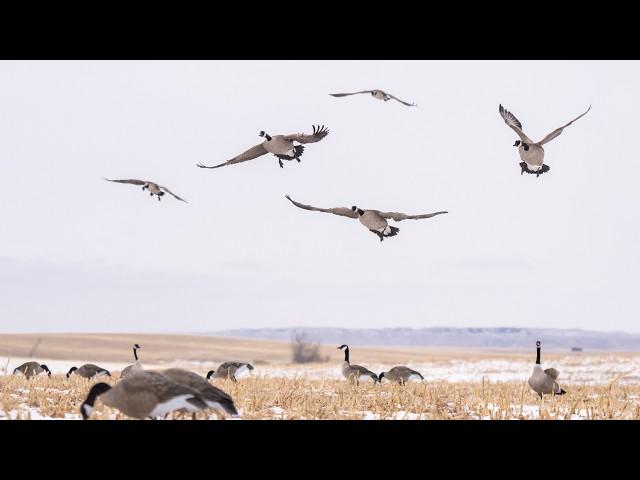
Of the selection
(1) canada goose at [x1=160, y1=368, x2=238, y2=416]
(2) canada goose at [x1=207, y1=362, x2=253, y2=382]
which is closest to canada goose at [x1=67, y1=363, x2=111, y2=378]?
(2) canada goose at [x1=207, y1=362, x2=253, y2=382]

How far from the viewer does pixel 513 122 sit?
1803cm

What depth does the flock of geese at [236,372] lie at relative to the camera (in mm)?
8039

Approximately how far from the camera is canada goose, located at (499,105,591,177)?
16.8 metres

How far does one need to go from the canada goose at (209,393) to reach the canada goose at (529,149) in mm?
10252

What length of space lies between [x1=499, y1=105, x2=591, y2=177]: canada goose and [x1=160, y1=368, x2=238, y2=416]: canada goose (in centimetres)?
1025

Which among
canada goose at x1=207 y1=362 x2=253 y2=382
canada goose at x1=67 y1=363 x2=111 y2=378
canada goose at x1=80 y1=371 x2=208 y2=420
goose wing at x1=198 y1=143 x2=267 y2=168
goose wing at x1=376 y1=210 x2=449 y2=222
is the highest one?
goose wing at x1=198 y1=143 x2=267 y2=168

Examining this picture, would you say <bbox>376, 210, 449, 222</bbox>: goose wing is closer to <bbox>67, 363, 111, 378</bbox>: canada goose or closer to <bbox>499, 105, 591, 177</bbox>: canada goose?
<bbox>499, 105, 591, 177</bbox>: canada goose

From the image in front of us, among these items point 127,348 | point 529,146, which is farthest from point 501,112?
point 127,348

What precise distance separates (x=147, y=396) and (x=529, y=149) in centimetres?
1172

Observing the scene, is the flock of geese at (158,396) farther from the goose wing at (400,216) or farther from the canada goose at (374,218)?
the canada goose at (374,218)

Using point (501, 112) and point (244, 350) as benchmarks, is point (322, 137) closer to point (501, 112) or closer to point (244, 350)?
point (501, 112)

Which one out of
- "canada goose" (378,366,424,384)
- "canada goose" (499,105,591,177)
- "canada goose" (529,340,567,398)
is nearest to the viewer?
"canada goose" (529,340,567,398)

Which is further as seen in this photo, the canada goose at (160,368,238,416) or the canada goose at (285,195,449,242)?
the canada goose at (285,195,449,242)
